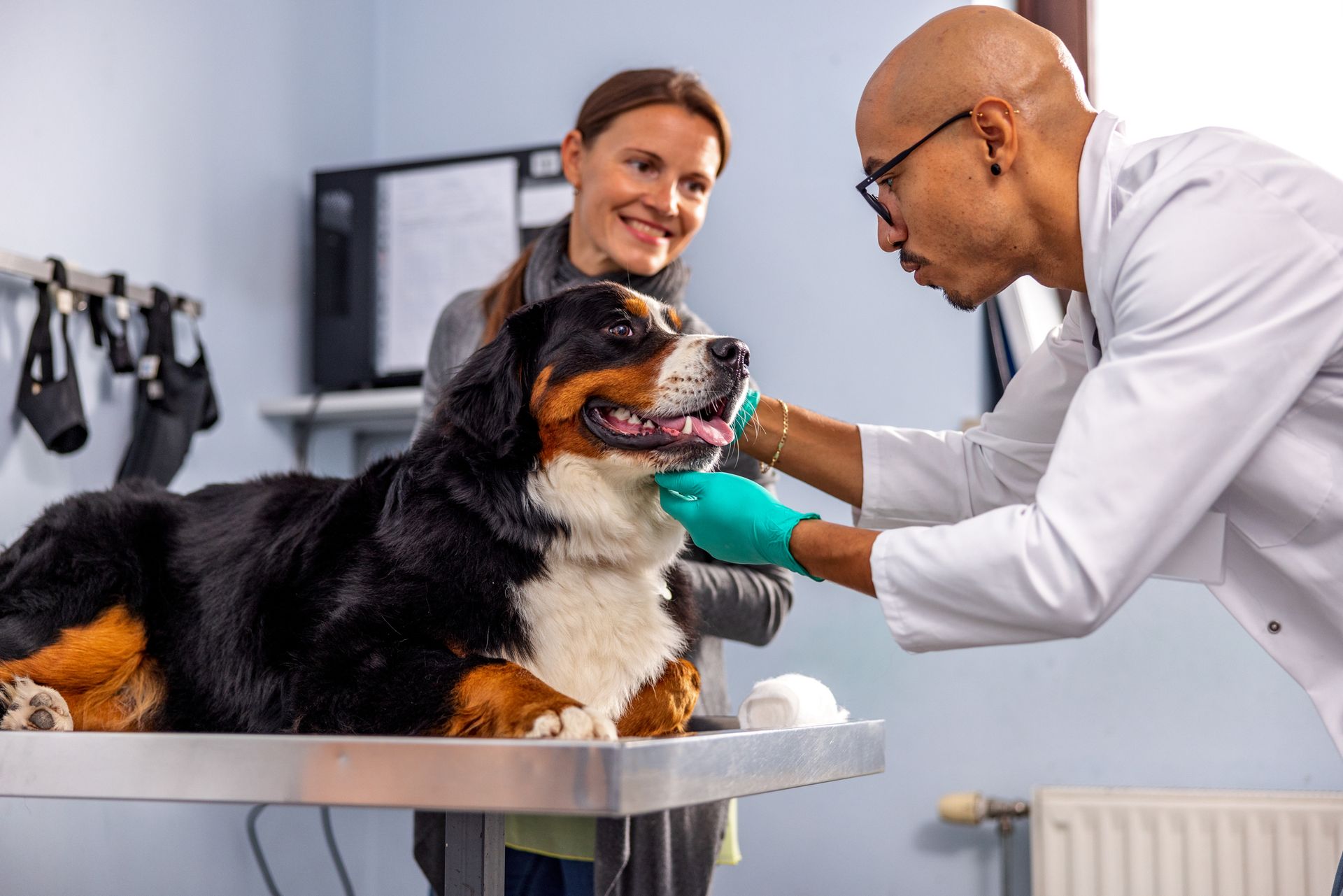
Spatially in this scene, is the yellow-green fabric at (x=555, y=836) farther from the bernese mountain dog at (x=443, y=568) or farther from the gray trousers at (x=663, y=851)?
the bernese mountain dog at (x=443, y=568)

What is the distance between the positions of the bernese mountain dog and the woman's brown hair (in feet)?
1.87

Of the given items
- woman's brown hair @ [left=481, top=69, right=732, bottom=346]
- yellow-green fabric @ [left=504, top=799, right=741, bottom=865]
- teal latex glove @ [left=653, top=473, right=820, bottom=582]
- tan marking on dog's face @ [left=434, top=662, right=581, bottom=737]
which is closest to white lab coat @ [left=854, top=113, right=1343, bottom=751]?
teal latex glove @ [left=653, top=473, right=820, bottom=582]

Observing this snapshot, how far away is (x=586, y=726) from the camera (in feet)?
3.43

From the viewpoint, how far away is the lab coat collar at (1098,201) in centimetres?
133

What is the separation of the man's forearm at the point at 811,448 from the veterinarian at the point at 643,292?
0.06 metres

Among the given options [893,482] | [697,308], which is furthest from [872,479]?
[697,308]

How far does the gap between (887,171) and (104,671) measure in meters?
1.22

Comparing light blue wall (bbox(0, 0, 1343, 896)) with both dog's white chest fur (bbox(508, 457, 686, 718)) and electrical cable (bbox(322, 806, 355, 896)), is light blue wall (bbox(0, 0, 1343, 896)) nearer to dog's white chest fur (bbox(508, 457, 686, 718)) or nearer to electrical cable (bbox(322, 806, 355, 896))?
electrical cable (bbox(322, 806, 355, 896))

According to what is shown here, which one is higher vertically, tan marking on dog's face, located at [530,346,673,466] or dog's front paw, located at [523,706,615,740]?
tan marking on dog's face, located at [530,346,673,466]

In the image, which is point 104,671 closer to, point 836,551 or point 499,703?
point 499,703

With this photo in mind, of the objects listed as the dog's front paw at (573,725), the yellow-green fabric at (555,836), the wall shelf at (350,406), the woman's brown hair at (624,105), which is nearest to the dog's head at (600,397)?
the dog's front paw at (573,725)

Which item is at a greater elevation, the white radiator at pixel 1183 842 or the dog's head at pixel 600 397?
the dog's head at pixel 600 397

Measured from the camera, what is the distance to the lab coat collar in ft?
4.37

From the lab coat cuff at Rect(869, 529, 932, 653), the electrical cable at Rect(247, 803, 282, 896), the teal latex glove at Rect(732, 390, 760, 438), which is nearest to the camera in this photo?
the lab coat cuff at Rect(869, 529, 932, 653)
